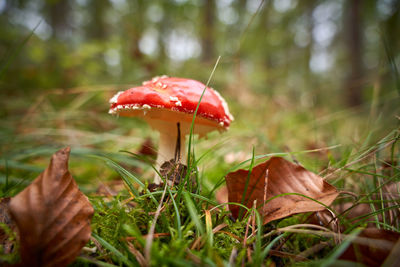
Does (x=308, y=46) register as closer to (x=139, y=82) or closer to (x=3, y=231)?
(x=139, y=82)

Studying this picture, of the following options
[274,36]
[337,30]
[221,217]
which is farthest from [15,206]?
[337,30]

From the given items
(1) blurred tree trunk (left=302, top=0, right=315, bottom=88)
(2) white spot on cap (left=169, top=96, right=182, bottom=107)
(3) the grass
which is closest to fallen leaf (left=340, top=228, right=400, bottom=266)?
(3) the grass

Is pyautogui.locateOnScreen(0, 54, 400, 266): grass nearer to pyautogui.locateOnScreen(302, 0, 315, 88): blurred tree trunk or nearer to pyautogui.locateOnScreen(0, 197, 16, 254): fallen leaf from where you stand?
pyautogui.locateOnScreen(0, 197, 16, 254): fallen leaf

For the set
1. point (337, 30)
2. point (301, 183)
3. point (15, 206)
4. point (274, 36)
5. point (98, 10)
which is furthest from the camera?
point (337, 30)

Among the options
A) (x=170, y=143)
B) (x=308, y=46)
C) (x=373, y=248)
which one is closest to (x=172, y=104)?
(x=170, y=143)

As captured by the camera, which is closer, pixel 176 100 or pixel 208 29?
pixel 176 100

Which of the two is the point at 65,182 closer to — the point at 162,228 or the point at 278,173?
the point at 162,228
